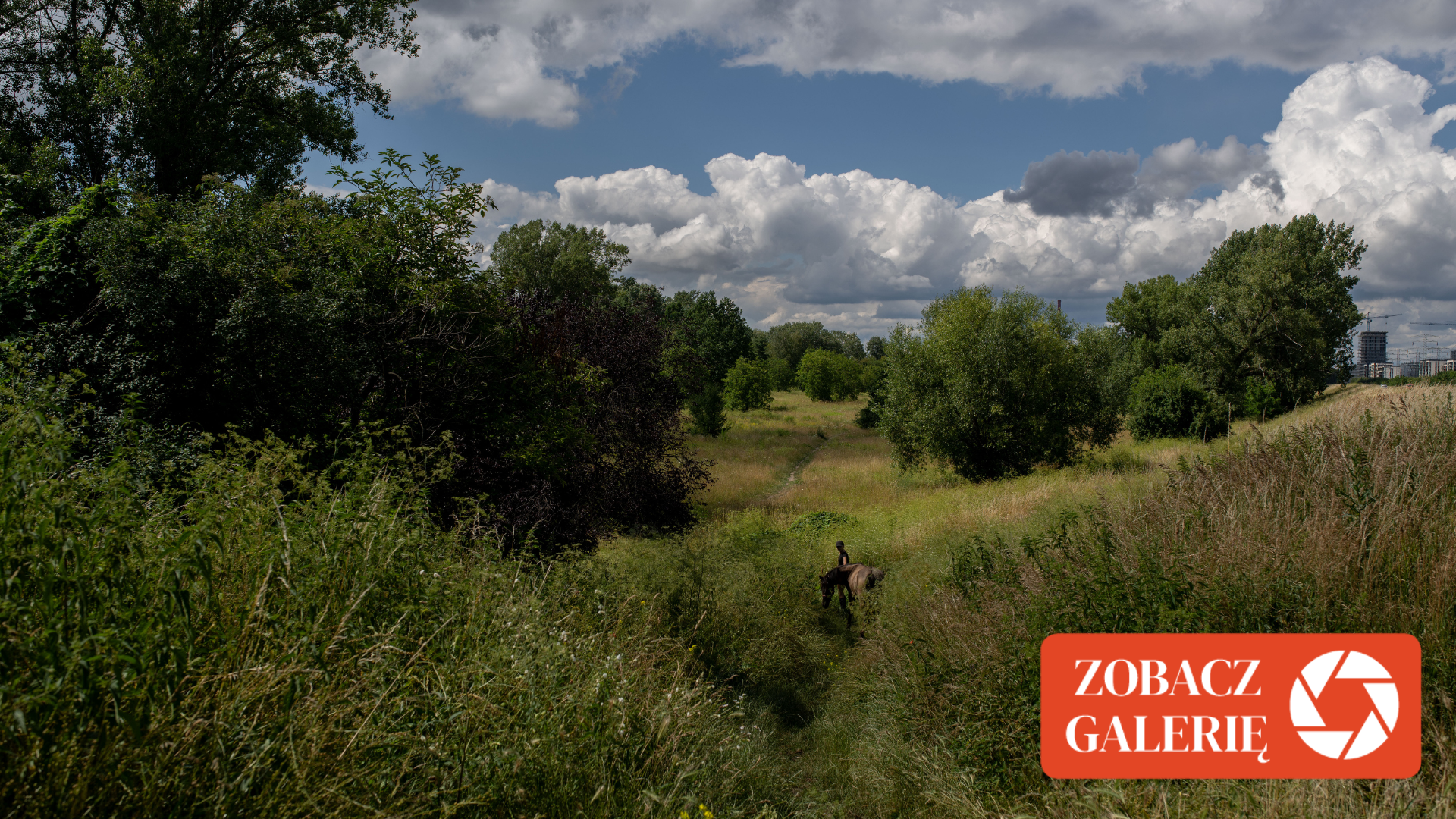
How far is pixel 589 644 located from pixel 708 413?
97.9 feet

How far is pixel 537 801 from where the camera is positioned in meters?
3.61

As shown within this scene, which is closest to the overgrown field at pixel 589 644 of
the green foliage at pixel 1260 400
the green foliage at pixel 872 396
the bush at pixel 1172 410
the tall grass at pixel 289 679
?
the tall grass at pixel 289 679

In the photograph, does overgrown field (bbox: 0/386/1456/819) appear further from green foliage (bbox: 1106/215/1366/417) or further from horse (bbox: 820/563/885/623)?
green foliage (bbox: 1106/215/1366/417)

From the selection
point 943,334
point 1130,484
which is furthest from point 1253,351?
point 1130,484

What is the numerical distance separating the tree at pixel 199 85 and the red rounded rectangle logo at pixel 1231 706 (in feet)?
59.3

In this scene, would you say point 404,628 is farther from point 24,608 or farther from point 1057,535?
point 1057,535

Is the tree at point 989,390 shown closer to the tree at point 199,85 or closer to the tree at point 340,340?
the tree at point 340,340

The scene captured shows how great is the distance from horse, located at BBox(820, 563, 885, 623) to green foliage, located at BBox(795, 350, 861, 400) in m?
65.3

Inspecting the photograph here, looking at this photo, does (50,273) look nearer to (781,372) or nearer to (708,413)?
(708,413)

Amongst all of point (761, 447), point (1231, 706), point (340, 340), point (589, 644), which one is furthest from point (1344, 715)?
point (761, 447)

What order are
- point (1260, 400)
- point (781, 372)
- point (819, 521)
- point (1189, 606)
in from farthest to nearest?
point (781, 372), point (1260, 400), point (819, 521), point (1189, 606)

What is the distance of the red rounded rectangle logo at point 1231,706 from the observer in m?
3.92

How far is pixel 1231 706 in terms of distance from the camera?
Result: 4.32 m

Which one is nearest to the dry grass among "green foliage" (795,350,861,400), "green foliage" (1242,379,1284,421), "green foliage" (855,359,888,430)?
"green foliage" (855,359,888,430)
